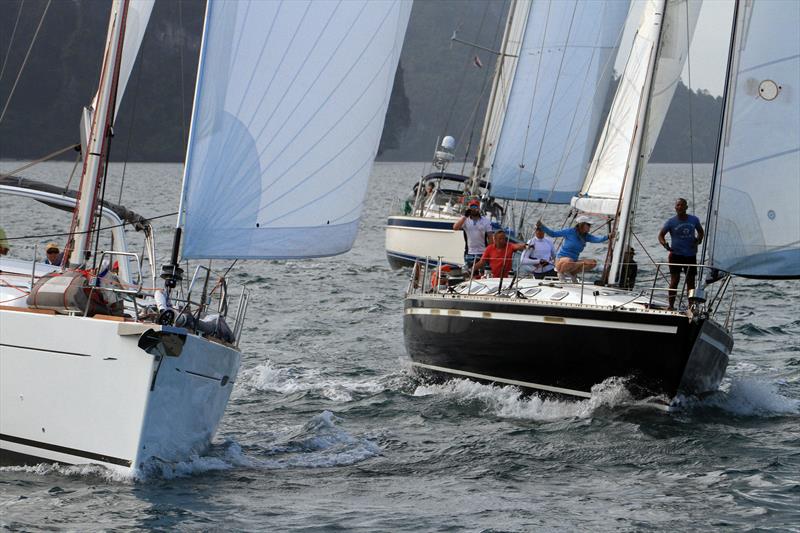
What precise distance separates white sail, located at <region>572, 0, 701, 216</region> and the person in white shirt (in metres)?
0.68

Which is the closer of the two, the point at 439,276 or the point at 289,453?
the point at 289,453

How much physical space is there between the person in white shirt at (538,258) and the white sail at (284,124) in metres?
4.53

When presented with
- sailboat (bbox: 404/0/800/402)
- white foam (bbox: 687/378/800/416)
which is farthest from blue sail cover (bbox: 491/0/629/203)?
white foam (bbox: 687/378/800/416)

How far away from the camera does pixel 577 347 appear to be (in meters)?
12.3

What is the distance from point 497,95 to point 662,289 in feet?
53.9

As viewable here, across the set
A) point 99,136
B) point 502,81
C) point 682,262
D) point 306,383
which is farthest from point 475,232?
point 502,81

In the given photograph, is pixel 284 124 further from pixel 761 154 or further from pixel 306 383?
pixel 306 383

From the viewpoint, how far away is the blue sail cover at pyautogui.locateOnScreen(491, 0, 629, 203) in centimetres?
2316

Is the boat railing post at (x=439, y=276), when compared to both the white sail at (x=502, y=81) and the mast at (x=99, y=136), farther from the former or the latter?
the white sail at (x=502, y=81)

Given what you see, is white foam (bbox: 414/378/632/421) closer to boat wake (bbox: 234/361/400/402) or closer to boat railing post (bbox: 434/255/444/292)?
boat wake (bbox: 234/361/400/402)

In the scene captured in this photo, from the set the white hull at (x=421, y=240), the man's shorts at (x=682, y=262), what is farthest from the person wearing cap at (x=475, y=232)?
the white hull at (x=421, y=240)

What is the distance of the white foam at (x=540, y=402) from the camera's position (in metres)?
12.3

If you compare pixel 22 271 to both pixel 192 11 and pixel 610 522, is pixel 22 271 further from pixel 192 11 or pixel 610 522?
pixel 192 11

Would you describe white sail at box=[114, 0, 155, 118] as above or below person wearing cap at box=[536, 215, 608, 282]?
above
